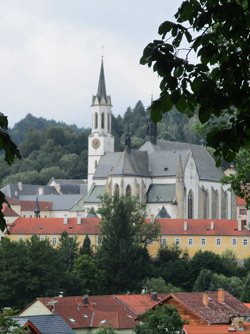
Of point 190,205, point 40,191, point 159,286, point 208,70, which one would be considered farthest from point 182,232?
point 208,70

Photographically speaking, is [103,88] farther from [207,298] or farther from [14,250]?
[207,298]

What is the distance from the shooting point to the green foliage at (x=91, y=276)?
8678cm

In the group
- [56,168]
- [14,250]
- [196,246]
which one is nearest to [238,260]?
[196,246]

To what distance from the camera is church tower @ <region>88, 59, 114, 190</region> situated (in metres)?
132

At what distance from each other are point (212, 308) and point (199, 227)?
47.7m

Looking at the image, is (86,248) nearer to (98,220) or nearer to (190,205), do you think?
(98,220)

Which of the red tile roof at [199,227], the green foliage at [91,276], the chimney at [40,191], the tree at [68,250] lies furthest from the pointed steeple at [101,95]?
the green foliage at [91,276]

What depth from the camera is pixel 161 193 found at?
4641 inches

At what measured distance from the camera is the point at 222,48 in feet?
27.2

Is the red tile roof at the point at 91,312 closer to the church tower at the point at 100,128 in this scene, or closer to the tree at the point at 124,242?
the tree at the point at 124,242

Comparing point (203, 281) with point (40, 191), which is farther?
point (40, 191)

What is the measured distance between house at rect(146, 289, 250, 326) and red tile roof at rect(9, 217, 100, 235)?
46.4 m

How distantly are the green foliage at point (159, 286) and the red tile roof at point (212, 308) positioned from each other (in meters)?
22.9

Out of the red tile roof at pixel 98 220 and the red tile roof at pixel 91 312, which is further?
the red tile roof at pixel 98 220
